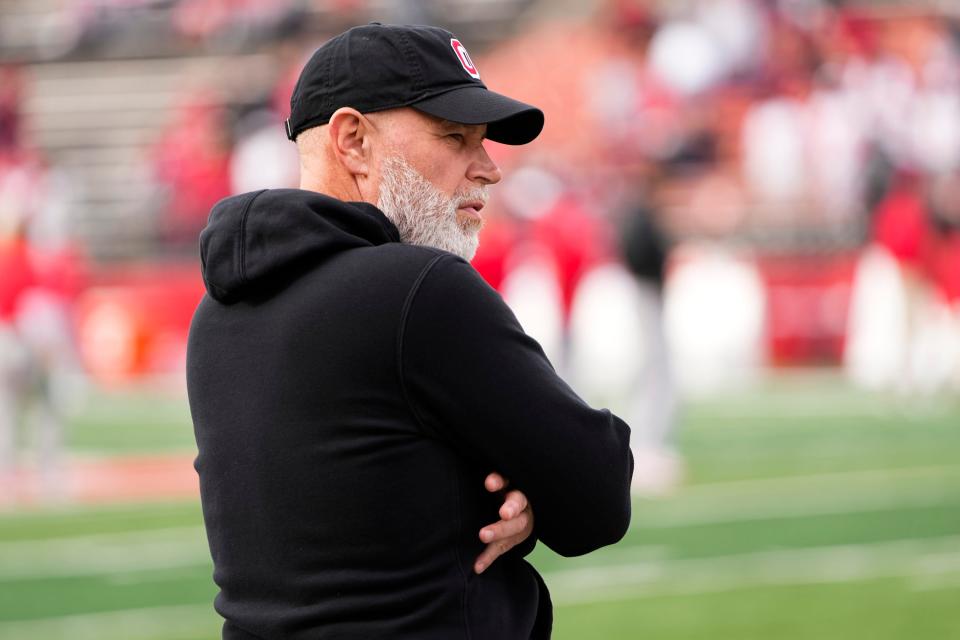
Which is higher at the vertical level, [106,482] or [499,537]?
[499,537]

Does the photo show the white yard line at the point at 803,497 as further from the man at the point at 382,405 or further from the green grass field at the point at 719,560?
the man at the point at 382,405

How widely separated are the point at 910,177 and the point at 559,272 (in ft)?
18.7

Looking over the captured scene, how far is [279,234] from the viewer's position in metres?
2.05

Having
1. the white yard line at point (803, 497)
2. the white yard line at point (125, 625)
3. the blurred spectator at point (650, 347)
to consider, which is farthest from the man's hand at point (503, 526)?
the blurred spectator at point (650, 347)

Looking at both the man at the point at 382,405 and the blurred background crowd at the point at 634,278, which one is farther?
the blurred background crowd at the point at 634,278

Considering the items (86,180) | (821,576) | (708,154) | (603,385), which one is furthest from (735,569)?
(86,180)

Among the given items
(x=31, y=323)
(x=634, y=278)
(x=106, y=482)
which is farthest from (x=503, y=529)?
(x=31, y=323)

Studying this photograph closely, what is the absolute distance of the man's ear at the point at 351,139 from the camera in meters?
2.13

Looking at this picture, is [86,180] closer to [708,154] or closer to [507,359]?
[708,154]

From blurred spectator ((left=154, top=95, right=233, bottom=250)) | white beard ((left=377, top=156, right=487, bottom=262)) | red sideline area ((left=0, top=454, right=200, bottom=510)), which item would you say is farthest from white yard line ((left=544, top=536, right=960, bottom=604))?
blurred spectator ((left=154, top=95, right=233, bottom=250))

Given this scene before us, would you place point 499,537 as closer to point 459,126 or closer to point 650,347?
point 459,126

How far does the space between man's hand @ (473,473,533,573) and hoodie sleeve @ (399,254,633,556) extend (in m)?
0.02

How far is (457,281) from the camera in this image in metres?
1.96

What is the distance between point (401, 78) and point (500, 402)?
47 centimetres
